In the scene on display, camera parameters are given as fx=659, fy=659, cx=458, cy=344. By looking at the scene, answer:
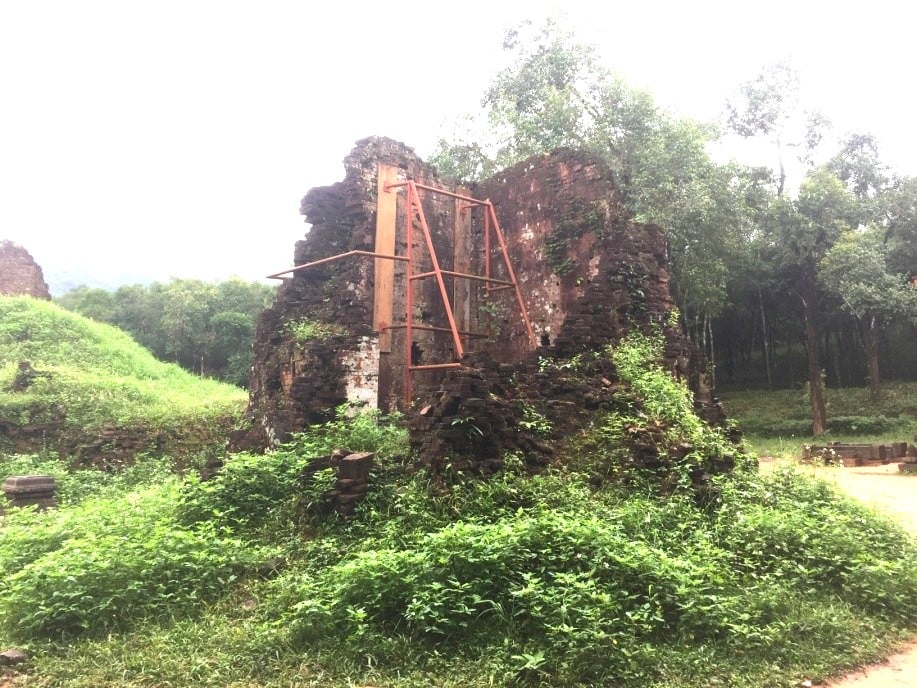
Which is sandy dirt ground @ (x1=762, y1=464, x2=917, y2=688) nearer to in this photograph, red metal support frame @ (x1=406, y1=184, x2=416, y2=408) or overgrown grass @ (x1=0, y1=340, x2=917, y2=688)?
overgrown grass @ (x1=0, y1=340, x2=917, y2=688)

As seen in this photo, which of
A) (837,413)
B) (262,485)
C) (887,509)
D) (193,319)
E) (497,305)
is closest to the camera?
(262,485)

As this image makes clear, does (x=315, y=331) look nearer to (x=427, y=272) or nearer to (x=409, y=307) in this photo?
(x=409, y=307)

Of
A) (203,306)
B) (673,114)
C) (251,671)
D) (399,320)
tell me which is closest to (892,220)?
(673,114)

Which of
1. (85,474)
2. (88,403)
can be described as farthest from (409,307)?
(88,403)

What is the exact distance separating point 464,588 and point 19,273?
24779 mm

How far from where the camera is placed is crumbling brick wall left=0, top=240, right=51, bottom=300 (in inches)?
896

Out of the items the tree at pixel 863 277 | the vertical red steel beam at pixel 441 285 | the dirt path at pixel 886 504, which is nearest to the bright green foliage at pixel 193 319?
the vertical red steel beam at pixel 441 285

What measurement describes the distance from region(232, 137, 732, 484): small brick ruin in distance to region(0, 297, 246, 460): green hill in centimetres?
239

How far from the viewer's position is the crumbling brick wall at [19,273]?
22.8 meters

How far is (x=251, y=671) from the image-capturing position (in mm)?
3803

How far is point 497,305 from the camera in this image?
40.8ft

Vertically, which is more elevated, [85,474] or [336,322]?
[336,322]

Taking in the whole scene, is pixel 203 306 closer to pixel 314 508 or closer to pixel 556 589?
pixel 314 508

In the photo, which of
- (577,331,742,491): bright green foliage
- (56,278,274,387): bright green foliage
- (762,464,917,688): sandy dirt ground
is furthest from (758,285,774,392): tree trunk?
(56,278,274,387): bright green foliage
